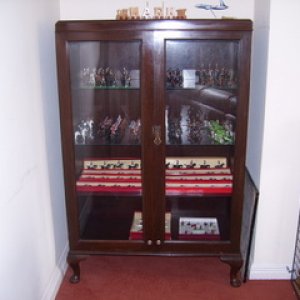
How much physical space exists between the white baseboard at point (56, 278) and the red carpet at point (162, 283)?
0.11 feet

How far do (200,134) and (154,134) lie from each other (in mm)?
314

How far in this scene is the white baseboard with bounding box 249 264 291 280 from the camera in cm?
227

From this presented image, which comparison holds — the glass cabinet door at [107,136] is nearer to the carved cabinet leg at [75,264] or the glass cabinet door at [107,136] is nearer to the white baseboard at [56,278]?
the carved cabinet leg at [75,264]

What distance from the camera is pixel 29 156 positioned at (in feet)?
5.79

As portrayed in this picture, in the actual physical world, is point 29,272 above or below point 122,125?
below

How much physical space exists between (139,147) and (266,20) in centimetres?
97

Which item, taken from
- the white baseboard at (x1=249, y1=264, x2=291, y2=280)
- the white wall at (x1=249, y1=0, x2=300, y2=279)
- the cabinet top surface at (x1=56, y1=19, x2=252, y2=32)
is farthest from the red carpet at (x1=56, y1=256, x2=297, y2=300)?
the cabinet top surface at (x1=56, y1=19, x2=252, y2=32)

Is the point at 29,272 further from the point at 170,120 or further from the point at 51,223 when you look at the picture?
the point at 170,120

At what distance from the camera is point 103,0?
228cm

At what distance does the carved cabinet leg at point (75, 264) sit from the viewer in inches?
84.7

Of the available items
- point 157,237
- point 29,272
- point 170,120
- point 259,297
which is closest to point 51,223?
point 29,272

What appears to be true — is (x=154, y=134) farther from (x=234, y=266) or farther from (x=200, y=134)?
(x=234, y=266)

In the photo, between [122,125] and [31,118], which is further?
[122,125]

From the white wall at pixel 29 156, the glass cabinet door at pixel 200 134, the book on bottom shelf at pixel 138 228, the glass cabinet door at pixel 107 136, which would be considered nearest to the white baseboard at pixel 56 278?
the white wall at pixel 29 156
